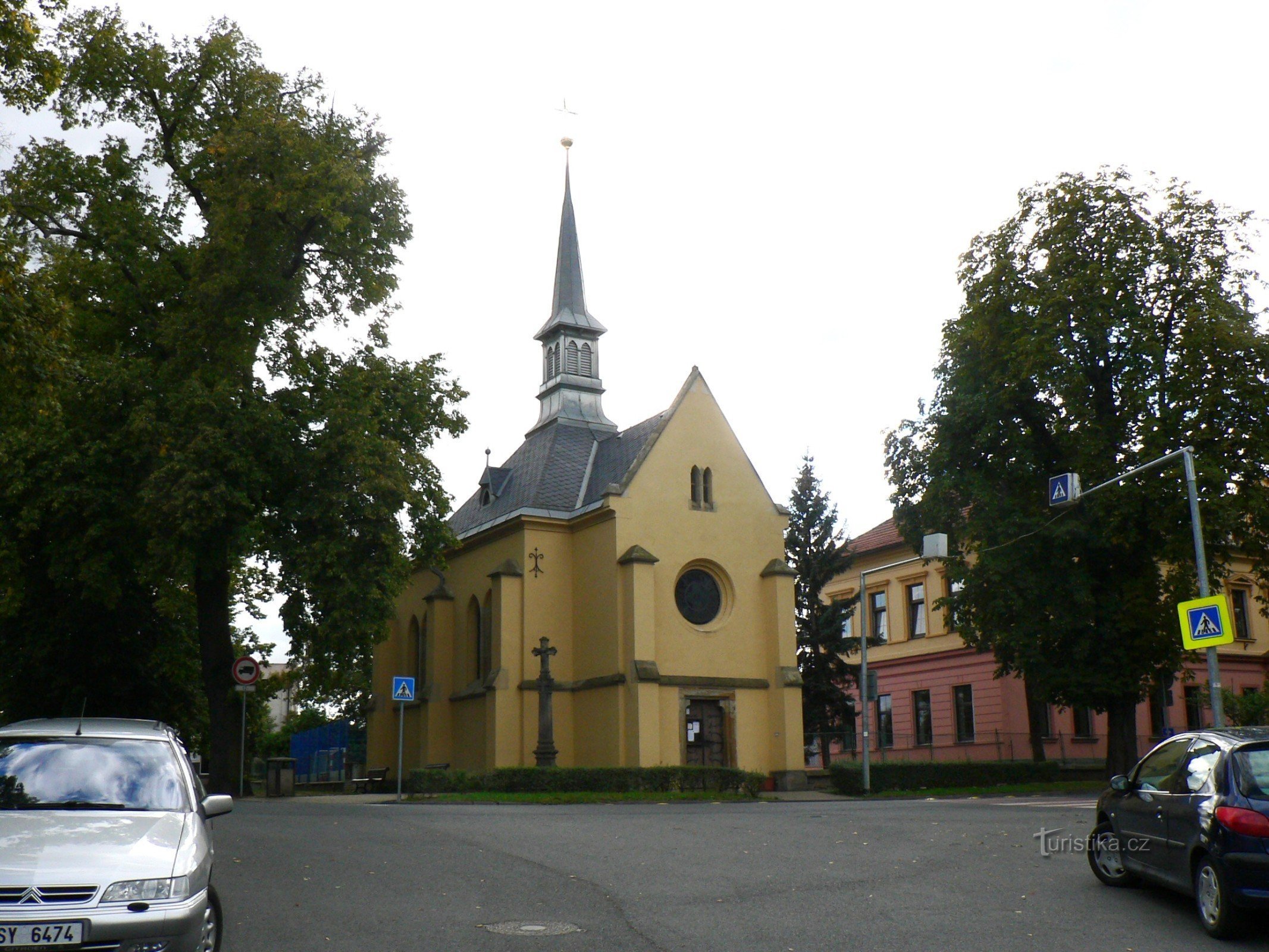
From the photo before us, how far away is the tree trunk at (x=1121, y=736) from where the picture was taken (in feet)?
97.9

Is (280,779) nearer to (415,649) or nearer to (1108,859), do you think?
(415,649)

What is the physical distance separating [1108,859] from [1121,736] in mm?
20719

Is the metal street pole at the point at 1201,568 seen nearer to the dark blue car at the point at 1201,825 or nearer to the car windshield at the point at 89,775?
the dark blue car at the point at 1201,825

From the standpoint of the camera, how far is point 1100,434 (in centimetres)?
2870

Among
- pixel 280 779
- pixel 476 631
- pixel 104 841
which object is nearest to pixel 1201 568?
pixel 104 841

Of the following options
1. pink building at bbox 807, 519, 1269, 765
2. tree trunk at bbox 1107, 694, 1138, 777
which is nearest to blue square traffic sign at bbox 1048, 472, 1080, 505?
tree trunk at bbox 1107, 694, 1138, 777

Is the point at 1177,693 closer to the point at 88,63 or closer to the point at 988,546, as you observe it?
the point at 988,546

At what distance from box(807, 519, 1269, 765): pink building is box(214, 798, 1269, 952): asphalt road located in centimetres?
2740

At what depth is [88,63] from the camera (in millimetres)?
25625

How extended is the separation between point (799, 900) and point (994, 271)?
24.5 m

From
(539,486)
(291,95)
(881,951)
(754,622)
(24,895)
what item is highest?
(291,95)

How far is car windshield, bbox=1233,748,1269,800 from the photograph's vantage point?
8.64 meters

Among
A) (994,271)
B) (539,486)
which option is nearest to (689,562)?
(539,486)
